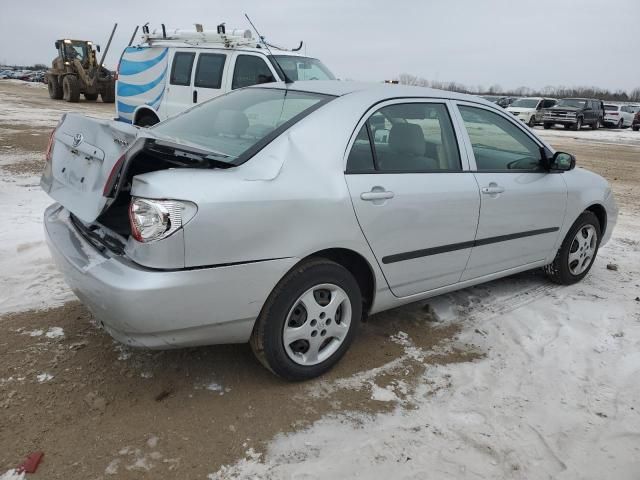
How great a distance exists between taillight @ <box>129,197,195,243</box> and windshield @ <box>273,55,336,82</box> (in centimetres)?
695

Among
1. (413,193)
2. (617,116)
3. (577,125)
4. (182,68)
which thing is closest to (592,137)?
(577,125)

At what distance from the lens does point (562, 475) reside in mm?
2391

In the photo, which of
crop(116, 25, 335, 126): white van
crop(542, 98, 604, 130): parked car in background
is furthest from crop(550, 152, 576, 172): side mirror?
crop(542, 98, 604, 130): parked car in background

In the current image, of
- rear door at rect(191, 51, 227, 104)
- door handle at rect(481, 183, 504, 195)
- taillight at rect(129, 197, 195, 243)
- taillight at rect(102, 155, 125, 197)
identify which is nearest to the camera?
taillight at rect(129, 197, 195, 243)

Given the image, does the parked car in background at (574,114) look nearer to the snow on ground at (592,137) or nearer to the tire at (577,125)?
the tire at (577,125)

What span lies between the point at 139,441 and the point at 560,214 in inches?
134

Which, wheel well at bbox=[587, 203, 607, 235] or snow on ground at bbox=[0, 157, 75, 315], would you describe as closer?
snow on ground at bbox=[0, 157, 75, 315]

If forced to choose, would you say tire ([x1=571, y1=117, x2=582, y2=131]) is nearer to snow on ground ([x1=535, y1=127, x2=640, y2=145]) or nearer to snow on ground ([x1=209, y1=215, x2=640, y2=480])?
snow on ground ([x1=535, y1=127, x2=640, y2=145])

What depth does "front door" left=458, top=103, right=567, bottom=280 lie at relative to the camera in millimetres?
3641

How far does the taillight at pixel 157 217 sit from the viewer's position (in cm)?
234

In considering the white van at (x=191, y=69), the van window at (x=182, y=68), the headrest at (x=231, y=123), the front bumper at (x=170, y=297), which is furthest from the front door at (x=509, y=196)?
the van window at (x=182, y=68)

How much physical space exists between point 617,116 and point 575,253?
30543 millimetres

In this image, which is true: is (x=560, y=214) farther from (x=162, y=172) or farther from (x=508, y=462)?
(x=162, y=172)

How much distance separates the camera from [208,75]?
9.41 m
